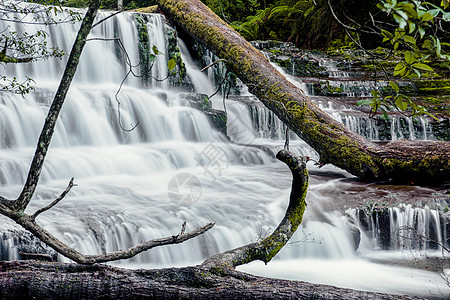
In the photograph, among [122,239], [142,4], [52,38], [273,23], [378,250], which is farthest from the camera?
[142,4]

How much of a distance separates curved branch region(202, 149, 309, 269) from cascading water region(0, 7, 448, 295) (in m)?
1.75

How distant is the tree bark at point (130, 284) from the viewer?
1.92m

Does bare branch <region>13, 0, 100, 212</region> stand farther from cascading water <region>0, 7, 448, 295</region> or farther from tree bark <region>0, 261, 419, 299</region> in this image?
cascading water <region>0, 7, 448, 295</region>

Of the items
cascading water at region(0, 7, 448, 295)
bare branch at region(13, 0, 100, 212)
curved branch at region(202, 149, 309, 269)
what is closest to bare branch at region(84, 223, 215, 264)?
curved branch at region(202, 149, 309, 269)

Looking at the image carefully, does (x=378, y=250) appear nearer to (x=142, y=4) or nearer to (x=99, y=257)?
(x=99, y=257)

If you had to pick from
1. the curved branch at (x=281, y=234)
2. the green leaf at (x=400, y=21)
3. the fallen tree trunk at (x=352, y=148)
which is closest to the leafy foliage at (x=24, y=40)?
the curved branch at (x=281, y=234)

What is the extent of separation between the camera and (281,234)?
275 cm

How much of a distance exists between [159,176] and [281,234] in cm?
463

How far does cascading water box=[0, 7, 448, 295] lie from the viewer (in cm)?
458

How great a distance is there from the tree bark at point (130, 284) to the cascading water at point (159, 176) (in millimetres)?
1698

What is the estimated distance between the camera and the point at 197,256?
467 centimetres

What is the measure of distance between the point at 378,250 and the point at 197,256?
2161 mm

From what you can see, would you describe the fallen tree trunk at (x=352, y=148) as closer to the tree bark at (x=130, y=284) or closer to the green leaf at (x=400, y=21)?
the tree bark at (x=130, y=284)

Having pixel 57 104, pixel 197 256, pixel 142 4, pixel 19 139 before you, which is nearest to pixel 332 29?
pixel 142 4
